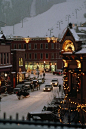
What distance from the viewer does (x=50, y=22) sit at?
129 m

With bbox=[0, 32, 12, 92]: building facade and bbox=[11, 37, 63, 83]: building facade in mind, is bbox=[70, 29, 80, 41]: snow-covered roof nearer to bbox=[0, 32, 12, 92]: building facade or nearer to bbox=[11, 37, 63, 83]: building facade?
bbox=[0, 32, 12, 92]: building facade

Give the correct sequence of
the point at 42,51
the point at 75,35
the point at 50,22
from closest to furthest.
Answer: the point at 75,35 → the point at 42,51 → the point at 50,22

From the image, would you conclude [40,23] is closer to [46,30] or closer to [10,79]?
[46,30]

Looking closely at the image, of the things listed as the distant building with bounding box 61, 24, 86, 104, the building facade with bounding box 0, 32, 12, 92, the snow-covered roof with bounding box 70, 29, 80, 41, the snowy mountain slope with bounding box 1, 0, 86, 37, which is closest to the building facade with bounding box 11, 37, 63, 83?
the snowy mountain slope with bounding box 1, 0, 86, 37

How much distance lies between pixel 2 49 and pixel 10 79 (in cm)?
492

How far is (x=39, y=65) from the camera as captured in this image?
85.8 m

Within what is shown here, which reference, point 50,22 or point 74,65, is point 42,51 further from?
point 74,65

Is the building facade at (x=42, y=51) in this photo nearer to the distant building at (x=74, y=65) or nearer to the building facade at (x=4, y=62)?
the building facade at (x=4, y=62)

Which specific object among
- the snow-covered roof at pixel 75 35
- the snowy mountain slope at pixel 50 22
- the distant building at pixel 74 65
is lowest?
the distant building at pixel 74 65

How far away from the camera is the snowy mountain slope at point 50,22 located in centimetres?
10550

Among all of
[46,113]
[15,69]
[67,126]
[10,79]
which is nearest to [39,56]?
[15,69]

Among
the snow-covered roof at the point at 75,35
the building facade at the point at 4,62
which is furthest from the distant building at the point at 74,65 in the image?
the building facade at the point at 4,62

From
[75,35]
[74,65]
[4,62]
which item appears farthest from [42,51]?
[74,65]

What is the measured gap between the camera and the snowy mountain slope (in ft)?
346
